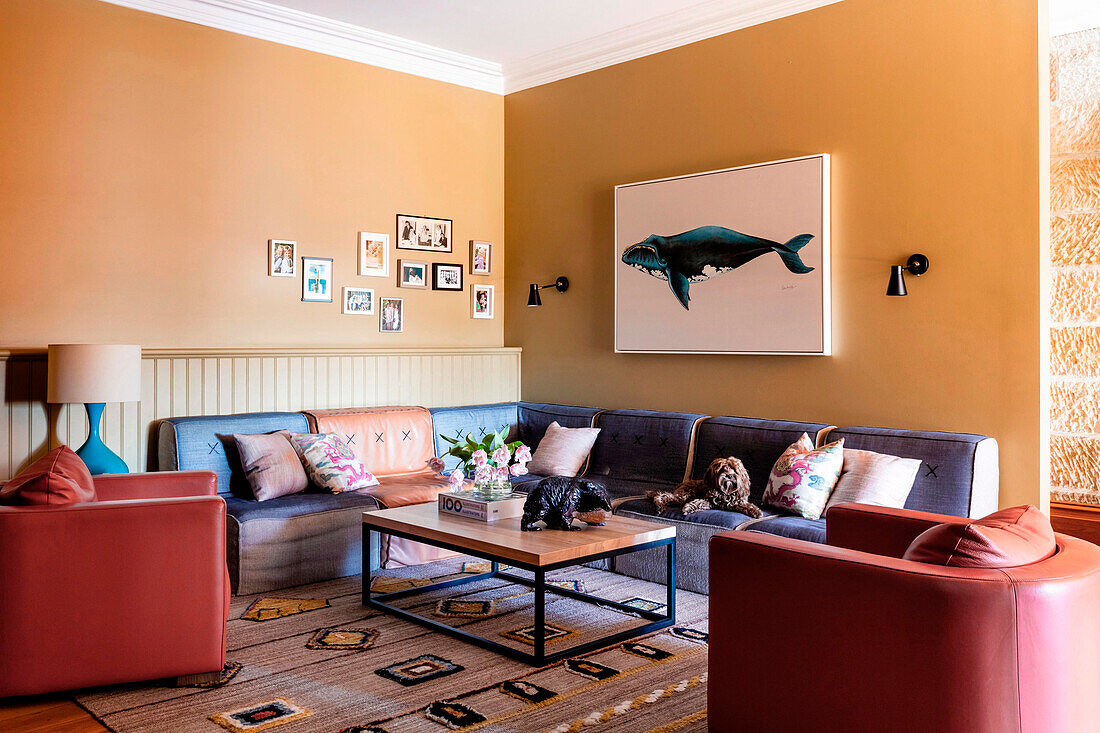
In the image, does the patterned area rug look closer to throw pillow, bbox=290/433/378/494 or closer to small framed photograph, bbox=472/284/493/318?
throw pillow, bbox=290/433/378/494

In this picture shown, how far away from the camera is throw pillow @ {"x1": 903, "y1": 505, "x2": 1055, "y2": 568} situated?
2.22 meters

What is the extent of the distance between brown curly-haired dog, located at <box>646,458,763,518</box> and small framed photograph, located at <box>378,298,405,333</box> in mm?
2418

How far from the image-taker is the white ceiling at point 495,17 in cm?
520

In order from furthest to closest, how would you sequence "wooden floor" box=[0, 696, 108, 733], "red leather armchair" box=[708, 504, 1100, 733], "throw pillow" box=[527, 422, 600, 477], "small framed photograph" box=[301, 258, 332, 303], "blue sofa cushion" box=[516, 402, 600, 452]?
"blue sofa cushion" box=[516, 402, 600, 452], "small framed photograph" box=[301, 258, 332, 303], "throw pillow" box=[527, 422, 600, 477], "wooden floor" box=[0, 696, 108, 733], "red leather armchair" box=[708, 504, 1100, 733]

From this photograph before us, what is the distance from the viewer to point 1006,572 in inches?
84.8

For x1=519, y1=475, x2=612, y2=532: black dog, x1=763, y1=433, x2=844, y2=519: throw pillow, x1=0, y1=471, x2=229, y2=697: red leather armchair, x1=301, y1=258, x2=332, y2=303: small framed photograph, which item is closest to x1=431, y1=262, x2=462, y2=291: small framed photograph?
x1=301, y1=258, x2=332, y2=303: small framed photograph

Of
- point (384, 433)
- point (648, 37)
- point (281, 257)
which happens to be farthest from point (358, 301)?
point (648, 37)

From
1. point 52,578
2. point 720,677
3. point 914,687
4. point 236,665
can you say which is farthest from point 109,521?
point 914,687

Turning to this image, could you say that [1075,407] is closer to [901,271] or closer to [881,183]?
[901,271]

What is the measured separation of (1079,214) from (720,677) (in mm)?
3827

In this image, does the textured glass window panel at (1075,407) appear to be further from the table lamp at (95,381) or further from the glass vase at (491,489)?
the table lamp at (95,381)

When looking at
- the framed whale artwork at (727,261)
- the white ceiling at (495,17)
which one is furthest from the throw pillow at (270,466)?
the white ceiling at (495,17)

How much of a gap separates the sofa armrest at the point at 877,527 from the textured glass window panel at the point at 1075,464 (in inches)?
101

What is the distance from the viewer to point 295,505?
441 cm
